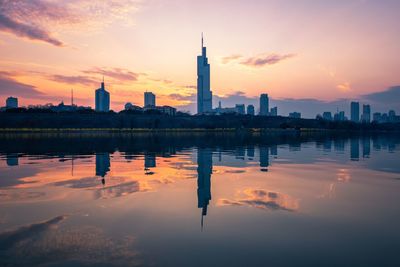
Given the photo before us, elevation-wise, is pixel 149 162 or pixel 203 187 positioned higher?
pixel 149 162

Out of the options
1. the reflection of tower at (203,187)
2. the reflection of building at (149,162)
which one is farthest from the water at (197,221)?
the reflection of building at (149,162)

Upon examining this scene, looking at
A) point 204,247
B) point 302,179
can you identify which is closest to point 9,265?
point 204,247

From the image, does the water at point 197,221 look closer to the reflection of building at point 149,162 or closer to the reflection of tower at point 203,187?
the reflection of tower at point 203,187

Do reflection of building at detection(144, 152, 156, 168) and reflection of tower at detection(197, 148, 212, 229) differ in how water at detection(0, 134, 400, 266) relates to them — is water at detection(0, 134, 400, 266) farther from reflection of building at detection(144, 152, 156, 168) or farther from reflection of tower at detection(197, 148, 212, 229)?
reflection of building at detection(144, 152, 156, 168)

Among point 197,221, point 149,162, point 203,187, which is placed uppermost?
point 149,162

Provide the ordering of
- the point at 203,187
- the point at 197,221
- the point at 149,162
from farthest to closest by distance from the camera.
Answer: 1. the point at 149,162
2. the point at 203,187
3. the point at 197,221

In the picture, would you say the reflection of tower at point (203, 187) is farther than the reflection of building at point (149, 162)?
No

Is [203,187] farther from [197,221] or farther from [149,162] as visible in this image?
[149,162]

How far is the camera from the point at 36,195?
63.7 ft

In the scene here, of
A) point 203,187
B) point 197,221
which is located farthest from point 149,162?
point 197,221

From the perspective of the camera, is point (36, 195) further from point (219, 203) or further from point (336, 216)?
point (336, 216)

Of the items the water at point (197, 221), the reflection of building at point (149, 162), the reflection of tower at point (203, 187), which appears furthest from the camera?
the reflection of building at point (149, 162)

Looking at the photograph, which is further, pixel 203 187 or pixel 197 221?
pixel 203 187

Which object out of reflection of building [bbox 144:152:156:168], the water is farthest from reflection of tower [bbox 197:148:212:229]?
reflection of building [bbox 144:152:156:168]
